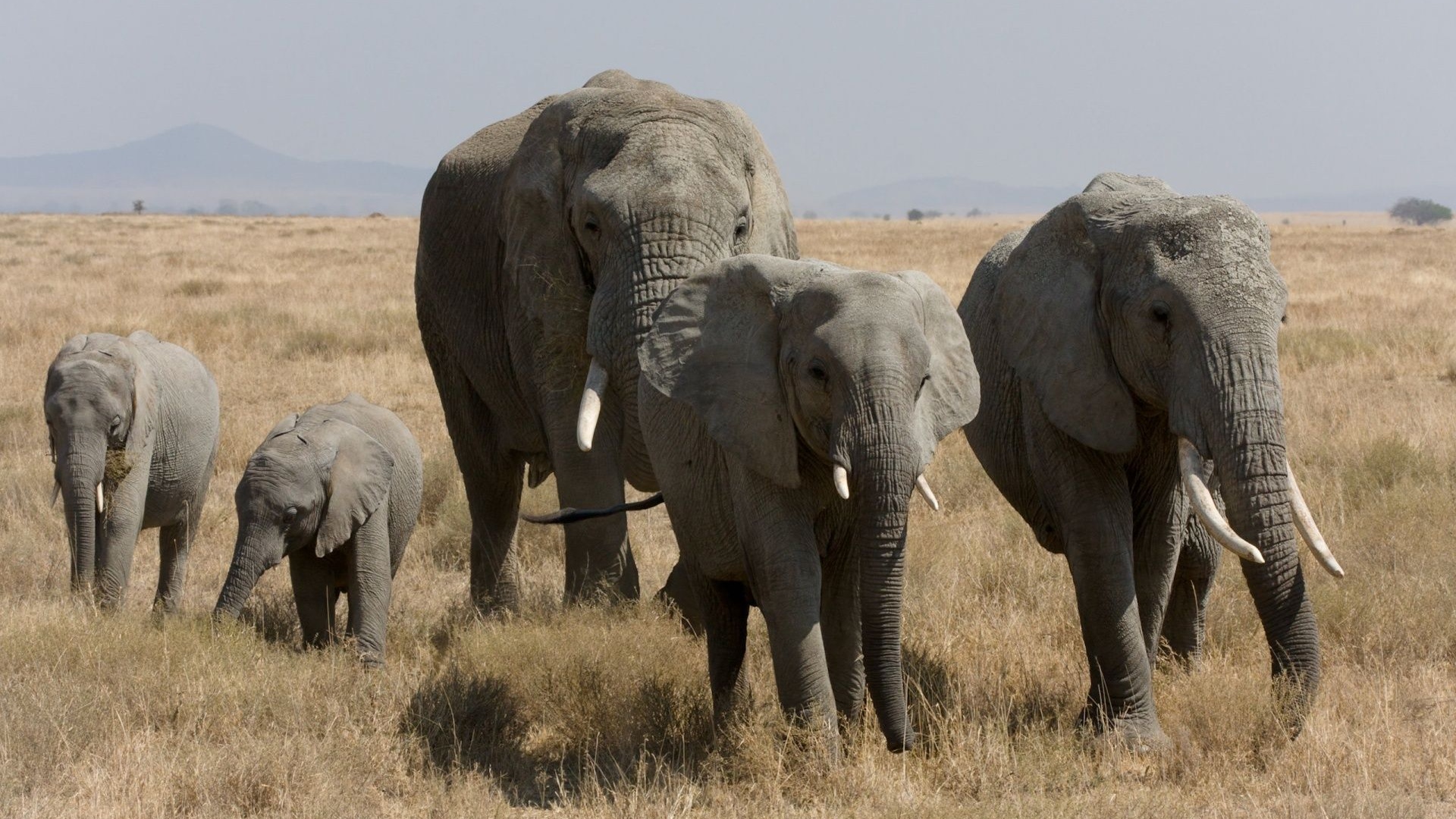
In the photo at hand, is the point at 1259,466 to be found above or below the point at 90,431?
above

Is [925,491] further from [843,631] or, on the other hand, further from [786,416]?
[843,631]

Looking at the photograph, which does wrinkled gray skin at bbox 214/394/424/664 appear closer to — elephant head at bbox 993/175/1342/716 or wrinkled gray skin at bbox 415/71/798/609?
wrinkled gray skin at bbox 415/71/798/609

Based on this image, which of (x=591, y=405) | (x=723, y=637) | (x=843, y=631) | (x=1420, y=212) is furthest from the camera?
(x=1420, y=212)

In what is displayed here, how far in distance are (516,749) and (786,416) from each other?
1.91 meters

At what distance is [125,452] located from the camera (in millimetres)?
7383

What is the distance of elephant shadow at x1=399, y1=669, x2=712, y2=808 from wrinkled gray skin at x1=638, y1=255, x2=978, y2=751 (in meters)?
Result: 0.67

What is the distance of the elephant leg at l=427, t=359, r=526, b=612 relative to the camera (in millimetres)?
7836

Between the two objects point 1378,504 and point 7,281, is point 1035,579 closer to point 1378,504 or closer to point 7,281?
point 1378,504

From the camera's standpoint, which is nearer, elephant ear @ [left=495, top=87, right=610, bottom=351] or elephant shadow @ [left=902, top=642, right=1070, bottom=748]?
elephant shadow @ [left=902, top=642, right=1070, bottom=748]

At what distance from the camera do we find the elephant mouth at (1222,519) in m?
4.45

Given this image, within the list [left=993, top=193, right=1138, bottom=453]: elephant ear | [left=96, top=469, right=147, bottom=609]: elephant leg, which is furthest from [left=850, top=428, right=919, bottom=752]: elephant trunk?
[left=96, top=469, right=147, bottom=609]: elephant leg

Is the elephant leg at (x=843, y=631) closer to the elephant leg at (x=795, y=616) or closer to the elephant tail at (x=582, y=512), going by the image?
the elephant leg at (x=795, y=616)

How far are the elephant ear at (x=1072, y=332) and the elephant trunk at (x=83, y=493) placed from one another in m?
4.27

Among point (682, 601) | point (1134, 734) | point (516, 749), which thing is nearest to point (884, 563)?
point (1134, 734)
